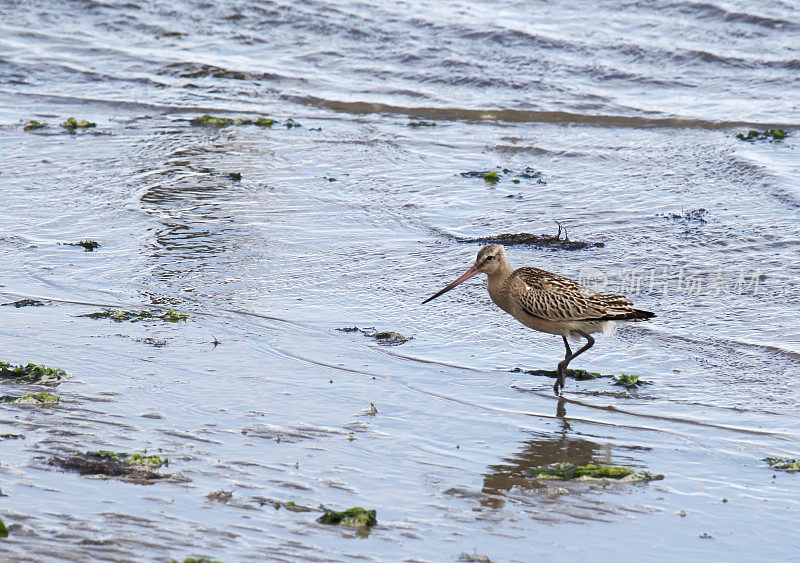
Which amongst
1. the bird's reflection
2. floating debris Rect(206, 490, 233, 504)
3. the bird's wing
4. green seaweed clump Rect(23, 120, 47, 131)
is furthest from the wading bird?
green seaweed clump Rect(23, 120, 47, 131)

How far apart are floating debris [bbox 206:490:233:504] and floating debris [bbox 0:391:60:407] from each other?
1325 mm

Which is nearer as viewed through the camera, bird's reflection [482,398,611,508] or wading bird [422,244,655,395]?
bird's reflection [482,398,611,508]

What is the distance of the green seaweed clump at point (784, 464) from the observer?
5.00 m

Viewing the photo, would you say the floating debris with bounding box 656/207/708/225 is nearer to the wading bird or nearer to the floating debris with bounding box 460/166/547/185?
the floating debris with bounding box 460/166/547/185

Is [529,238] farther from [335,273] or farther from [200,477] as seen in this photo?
[200,477]

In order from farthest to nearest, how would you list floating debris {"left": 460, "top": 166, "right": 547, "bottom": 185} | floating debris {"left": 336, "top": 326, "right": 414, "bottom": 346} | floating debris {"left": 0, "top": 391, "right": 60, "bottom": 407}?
floating debris {"left": 460, "top": 166, "right": 547, "bottom": 185} → floating debris {"left": 336, "top": 326, "right": 414, "bottom": 346} → floating debris {"left": 0, "top": 391, "right": 60, "bottom": 407}

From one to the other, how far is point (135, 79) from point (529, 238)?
9061 mm

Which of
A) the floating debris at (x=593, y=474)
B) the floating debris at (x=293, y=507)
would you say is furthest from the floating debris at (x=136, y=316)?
the floating debris at (x=593, y=474)

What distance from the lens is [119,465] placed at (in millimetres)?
4547

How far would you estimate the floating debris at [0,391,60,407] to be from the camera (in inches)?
206

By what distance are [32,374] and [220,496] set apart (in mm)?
1820

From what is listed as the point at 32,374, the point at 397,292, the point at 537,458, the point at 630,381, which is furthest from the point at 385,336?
the point at 32,374

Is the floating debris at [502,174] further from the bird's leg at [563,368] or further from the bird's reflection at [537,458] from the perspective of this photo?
the bird's reflection at [537,458]

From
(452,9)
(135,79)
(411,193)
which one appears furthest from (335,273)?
(452,9)
